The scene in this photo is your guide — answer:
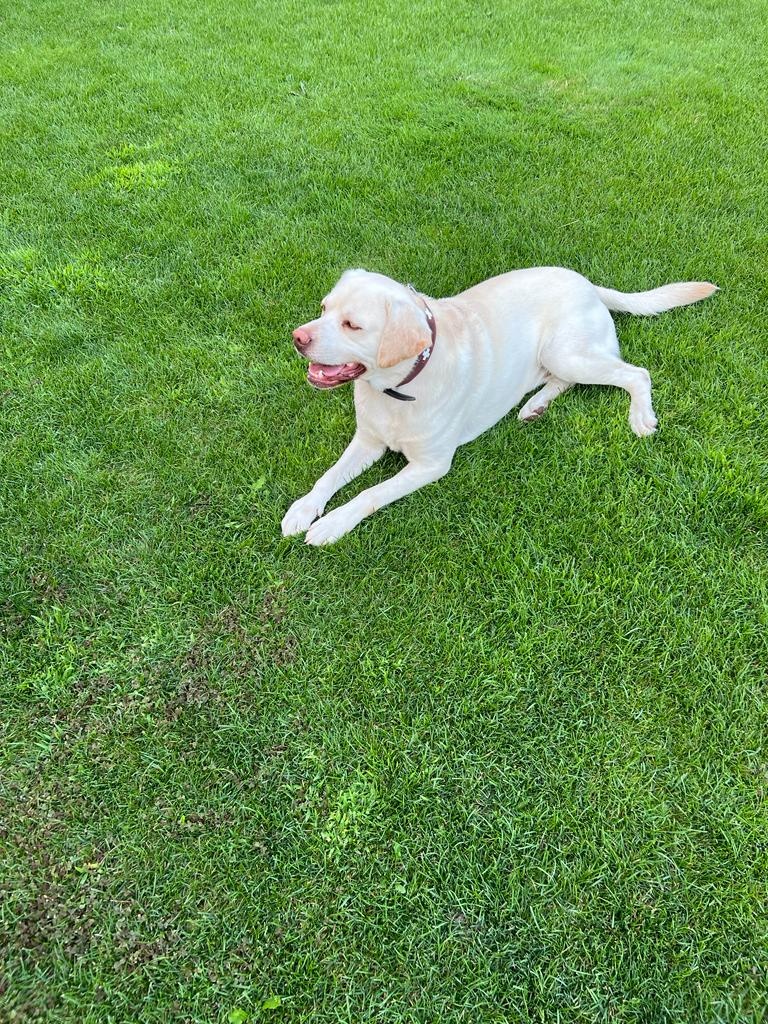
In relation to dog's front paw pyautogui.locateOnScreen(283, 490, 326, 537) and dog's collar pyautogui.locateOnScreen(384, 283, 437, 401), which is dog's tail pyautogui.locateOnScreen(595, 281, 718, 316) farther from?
dog's front paw pyautogui.locateOnScreen(283, 490, 326, 537)

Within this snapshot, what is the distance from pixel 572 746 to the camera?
82.7 inches

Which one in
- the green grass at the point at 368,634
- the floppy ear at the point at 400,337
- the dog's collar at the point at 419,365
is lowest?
the green grass at the point at 368,634

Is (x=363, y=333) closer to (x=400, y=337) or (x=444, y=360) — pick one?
(x=400, y=337)

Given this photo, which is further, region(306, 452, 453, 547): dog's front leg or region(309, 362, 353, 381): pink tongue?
region(306, 452, 453, 547): dog's front leg

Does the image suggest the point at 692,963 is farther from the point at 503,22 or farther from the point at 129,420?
the point at 503,22

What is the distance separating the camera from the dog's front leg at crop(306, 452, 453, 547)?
8.74 ft

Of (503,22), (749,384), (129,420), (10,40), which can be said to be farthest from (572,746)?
(10,40)

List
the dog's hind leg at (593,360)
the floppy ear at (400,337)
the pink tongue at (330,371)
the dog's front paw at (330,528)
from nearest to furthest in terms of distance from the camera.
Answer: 1. the floppy ear at (400,337)
2. the pink tongue at (330,371)
3. the dog's front paw at (330,528)
4. the dog's hind leg at (593,360)

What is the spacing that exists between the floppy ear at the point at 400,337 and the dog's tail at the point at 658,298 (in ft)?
5.17

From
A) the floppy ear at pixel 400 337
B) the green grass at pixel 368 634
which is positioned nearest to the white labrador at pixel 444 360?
the floppy ear at pixel 400 337

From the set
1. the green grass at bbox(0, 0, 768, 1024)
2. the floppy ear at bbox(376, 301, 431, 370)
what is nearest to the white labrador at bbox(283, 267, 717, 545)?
the floppy ear at bbox(376, 301, 431, 370)

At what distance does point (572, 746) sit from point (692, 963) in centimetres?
64

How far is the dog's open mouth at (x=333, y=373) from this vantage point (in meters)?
2.53

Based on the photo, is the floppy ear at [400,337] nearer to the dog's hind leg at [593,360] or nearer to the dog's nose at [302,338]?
the dog's nose at [302,338]
